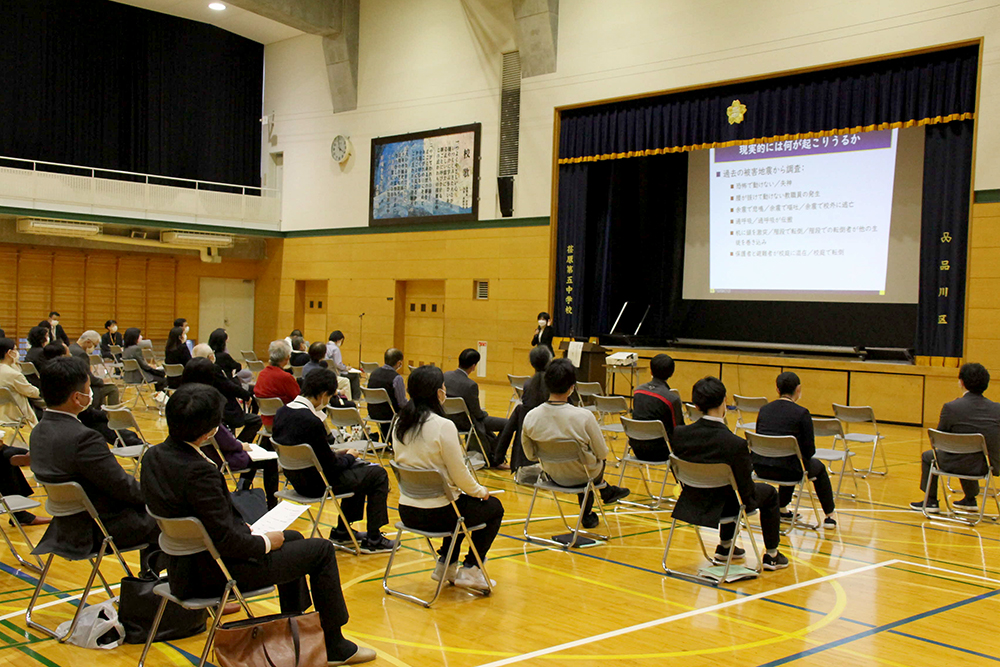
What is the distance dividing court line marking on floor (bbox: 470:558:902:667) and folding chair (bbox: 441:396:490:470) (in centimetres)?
345

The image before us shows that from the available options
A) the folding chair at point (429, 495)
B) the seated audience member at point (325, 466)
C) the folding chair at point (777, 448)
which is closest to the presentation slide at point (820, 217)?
the folding chair at point (777, 448)

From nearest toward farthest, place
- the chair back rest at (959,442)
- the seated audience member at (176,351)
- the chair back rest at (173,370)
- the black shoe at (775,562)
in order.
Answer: the black shoe at (775,562)
the chair back rest at (959,442)
the chair back rest at (173,370)
the seated audience member at (176,351)

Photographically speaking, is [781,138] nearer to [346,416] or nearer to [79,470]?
[346,416]

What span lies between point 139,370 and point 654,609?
954 cm

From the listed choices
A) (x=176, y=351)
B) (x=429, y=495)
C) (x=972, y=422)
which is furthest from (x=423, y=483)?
(x=176, y=351)

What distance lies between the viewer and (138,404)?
13.0m

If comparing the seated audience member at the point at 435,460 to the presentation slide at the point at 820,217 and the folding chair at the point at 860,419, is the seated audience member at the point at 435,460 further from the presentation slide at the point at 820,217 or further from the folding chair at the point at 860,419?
the presentation slide at the point at 820,217

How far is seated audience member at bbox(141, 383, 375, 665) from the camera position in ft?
10.7

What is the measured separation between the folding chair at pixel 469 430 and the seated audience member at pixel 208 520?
4.22m

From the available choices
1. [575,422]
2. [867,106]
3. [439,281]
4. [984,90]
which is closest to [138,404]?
[439,281]

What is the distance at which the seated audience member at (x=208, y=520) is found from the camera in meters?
3.27

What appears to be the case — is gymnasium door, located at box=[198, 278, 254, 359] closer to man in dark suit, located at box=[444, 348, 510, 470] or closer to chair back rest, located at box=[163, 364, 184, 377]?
chair back rest, located at box=[163, 364, 184, 377]

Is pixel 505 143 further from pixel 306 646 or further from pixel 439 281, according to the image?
pixel 306 646

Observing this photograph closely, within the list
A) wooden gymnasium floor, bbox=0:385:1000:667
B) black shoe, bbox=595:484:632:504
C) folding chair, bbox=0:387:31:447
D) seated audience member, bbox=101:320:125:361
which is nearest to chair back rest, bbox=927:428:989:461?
wooden gymnasium floor, bbox=0:385:1000:667
